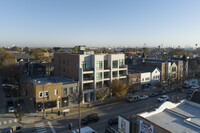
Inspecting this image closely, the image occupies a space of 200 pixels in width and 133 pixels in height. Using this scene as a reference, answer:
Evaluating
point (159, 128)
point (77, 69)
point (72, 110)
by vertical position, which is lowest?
point (72, 110)

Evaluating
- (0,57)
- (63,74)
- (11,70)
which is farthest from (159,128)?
(0,57)

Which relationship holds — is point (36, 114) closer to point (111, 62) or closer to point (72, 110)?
point (72, 110)

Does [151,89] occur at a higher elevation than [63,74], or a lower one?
lower

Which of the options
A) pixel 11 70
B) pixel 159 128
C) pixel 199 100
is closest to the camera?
pixel 159 128

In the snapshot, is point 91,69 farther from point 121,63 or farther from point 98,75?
point 121,63

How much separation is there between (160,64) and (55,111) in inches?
1576

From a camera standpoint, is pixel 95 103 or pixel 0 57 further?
pixel 0 57

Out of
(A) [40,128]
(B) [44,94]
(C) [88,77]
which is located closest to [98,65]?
(C) [88,77]

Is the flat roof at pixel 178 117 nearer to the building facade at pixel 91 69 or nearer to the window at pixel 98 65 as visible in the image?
the building facade at pixel 91 69

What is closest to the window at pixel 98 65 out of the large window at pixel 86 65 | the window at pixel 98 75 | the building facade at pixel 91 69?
the building facade at pixel 91 69

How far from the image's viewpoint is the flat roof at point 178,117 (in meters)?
17.1

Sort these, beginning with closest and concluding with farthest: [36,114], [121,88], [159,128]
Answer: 1. [159,128]
2. [36,114]
3. [121,88]

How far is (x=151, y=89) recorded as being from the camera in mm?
54469

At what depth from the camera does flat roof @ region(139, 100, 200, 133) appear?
1711 cm
